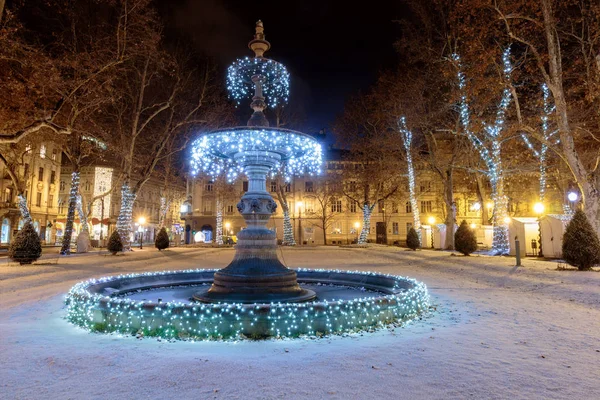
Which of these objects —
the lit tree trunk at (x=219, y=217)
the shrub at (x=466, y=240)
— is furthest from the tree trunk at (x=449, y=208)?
the lit tree trunk at (x=219, y=217)

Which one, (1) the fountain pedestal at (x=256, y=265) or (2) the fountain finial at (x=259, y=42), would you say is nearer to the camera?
(1) the fountain pedestal at (x=256, y=265)

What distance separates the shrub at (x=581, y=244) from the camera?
47.7 feet

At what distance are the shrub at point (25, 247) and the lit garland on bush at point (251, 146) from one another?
1300 centimetres

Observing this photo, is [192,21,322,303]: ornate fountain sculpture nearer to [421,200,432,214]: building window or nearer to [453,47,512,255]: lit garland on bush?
[453,47,512,255]: lit garland on bush

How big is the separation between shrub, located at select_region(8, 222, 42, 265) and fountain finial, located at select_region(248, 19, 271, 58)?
1535cm

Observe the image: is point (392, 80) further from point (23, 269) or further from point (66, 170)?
point (66, 170)

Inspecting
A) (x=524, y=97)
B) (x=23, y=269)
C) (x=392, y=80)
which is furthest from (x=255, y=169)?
(x=392, y=80)

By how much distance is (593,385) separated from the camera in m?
3.88

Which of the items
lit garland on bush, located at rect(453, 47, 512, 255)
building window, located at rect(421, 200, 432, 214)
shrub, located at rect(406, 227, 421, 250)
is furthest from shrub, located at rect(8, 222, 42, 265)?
building window, located at rect(421, 200, 432, 214)

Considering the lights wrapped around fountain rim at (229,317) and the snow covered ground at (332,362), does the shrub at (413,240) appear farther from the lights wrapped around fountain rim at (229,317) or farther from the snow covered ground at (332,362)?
the lights wrapped around fountain rim at (229,317)

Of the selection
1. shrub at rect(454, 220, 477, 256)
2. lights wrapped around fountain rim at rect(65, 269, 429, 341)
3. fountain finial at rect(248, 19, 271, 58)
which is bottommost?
lights wrapped around fountain rim at rect(65, 269, 429, 341)

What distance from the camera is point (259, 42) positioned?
31.4 feet

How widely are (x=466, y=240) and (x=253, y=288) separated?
19021mm

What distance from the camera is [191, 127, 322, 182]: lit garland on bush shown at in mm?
8180
